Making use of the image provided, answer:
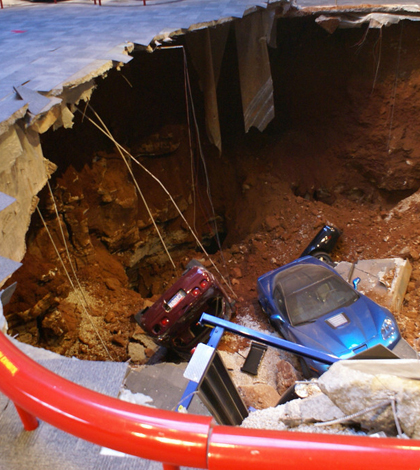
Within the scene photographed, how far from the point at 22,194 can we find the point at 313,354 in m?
3.09

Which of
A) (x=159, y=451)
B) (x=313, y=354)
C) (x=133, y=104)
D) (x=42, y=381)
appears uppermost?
(x=42, y=381)

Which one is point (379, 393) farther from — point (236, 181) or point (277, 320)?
point (236, 181)

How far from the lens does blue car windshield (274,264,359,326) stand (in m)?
5.77

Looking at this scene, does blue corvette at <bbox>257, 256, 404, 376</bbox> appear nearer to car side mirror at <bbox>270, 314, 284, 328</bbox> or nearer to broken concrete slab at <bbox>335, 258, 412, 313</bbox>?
car side mirror at <bbox>270, 314, 284, 328</bbox>

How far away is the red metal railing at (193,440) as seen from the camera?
40.5 inches

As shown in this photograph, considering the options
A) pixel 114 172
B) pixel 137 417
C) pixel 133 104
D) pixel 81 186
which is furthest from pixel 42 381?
pixel 133 104

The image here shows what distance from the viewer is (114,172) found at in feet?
25.6

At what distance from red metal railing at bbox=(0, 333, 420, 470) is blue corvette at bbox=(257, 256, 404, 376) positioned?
4084 millimetres

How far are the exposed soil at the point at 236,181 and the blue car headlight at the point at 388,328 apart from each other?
36.3 inches

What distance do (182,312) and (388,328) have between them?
293 centimetres

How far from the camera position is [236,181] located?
9.91 meters

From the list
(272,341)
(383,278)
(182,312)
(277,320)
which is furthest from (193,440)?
(383,278)

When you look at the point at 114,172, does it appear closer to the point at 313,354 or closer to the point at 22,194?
the point at 22,194

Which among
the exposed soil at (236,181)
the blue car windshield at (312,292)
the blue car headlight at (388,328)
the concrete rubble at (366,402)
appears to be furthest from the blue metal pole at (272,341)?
the exposed soil at (236,181)
